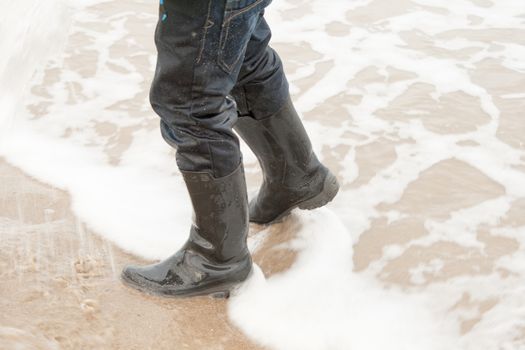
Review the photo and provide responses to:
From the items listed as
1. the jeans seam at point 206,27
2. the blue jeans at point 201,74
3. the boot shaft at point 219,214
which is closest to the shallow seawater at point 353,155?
the boot shaft at point 219,214

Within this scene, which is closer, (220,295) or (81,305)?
(81,305)

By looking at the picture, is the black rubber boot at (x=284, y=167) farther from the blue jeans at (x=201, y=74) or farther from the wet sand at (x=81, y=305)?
the wet sand at (x=81, y=305)

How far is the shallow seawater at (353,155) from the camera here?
2.06 m

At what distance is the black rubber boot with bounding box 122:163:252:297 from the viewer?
6.20 feet

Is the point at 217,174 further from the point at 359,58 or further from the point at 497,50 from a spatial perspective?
the point at 497,50

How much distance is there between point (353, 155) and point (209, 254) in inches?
47.1

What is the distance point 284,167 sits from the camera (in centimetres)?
223

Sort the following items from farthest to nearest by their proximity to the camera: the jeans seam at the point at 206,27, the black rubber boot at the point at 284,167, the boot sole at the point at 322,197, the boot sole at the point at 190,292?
the boot sole at the point at 322,197
the black rubber boot at the point at 284,167
the boot sole at the point at 190,292
the jeans seam at the point at 206,27

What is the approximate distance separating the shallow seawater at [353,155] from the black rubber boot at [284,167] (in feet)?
0.36

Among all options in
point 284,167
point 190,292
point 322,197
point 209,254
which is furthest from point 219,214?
point 322,197

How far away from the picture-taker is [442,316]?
2037 millimetres

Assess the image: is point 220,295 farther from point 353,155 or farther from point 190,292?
point 353,155

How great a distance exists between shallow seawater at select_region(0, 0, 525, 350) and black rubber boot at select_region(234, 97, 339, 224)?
0.11 meters

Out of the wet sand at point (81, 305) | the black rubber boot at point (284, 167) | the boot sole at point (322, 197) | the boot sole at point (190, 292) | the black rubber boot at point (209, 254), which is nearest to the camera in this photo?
the wet sand at point (81, 305)
